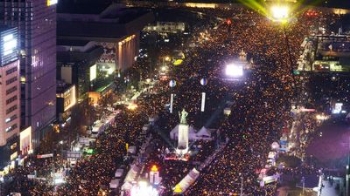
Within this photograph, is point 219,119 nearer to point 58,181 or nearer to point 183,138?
point 183,138

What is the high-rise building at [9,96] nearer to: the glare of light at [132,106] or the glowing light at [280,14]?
the glare of light at [132,106]

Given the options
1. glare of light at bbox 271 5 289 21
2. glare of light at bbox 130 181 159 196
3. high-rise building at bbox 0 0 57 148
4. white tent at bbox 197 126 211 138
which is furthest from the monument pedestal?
glare of light at bbox 271 5 289 21

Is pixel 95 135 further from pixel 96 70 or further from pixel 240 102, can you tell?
pixel 96 70

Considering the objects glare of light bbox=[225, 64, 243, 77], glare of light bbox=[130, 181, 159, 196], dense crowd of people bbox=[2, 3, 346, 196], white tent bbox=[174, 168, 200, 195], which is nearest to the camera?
glare of light bbox=[130, 181, 159, 196]

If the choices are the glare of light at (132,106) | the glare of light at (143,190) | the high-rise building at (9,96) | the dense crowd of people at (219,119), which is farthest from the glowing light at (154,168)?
the glare of light at (132,106)

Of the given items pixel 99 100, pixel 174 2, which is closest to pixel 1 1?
pixel 99 100

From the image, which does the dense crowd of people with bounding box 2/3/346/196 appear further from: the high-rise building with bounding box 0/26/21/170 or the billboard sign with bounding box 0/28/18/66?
the billboard sign with bounding box 0/28/18/66

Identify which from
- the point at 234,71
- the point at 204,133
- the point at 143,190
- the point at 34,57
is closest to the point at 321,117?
the point at 234,71
